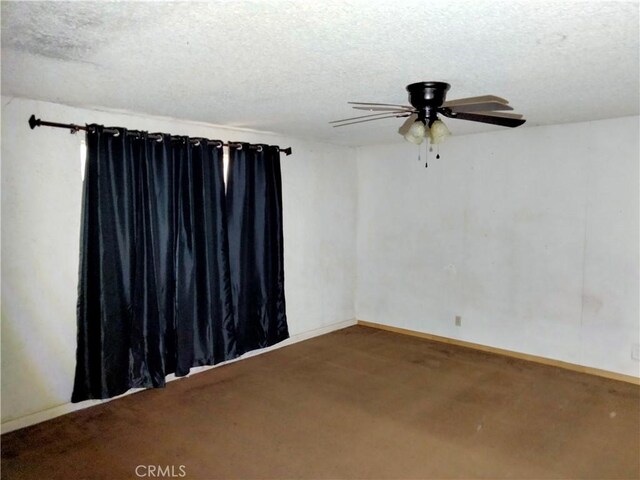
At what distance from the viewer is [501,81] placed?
2689 millimetres

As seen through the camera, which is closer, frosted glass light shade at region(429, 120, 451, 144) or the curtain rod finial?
frosted glass light shade at region(429, 120, 451, 144)

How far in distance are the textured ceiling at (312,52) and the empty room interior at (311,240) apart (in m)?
0.02

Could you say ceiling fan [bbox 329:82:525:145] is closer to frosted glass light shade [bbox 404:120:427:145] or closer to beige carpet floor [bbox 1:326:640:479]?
frosted glass light shade [bbox 404:120:427:145]

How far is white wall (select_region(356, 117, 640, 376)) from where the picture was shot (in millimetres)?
3965

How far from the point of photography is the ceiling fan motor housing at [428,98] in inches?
104

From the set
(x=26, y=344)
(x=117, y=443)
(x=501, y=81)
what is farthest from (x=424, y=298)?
(x=26, y=344)

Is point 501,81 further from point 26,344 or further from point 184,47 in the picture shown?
point 26,344

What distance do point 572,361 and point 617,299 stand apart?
717mm

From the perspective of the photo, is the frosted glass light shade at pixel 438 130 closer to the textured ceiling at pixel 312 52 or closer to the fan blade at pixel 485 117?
the fan blade at pixel 485 117
